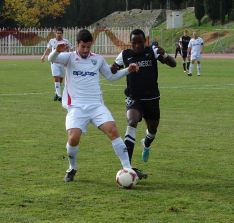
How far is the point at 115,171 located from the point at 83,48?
6.32ft

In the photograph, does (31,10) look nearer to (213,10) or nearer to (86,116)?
(213,10)

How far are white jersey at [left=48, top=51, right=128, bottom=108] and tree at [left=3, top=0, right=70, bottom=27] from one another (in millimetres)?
69804

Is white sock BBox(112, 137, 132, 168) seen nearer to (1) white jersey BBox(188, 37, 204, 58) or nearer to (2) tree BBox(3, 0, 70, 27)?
(1) white jersey BBox(188, 37, 204, 58)

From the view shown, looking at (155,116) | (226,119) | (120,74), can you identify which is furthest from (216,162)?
(226,119)

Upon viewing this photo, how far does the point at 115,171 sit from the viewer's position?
A: 1020 centimetres

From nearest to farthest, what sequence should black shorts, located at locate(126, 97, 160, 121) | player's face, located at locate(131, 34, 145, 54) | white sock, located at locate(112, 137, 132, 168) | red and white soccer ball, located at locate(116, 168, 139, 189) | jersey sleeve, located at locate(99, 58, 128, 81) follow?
red and white soccer ball, located at locate(116, 168, 139, 189)
white sock, located at locate(112, 137, 132, 168)
jersey sleeve, located at locate(99, 58, 128, 81)
player's face, located at locate(131, 34, 145, 54)
black shorts, located at locate(126, 97, 160, 121)

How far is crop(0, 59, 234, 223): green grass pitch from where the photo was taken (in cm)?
771

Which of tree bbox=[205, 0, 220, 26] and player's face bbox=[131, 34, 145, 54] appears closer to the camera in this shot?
player's face bbox=[131, 34, 145, 54]

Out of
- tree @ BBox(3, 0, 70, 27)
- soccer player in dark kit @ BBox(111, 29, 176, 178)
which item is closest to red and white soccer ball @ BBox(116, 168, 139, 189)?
soccer player in dark kit @ BBox(111, 29, 176, 178)

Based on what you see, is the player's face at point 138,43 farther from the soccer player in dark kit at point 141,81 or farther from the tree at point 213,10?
the tree at point 213,10

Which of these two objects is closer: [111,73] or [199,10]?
[111,73]

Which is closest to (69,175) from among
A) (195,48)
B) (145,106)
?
(145,106)

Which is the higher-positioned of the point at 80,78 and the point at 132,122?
the point at 80,78

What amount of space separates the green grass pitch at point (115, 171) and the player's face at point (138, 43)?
69.7 inches
